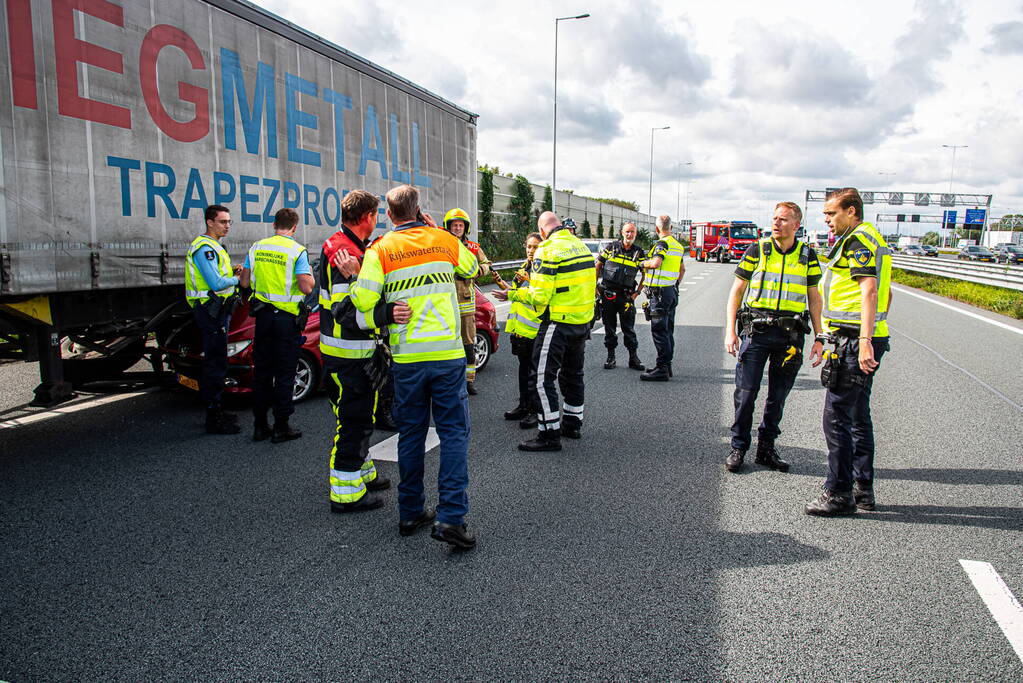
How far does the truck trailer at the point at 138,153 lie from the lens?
481cm

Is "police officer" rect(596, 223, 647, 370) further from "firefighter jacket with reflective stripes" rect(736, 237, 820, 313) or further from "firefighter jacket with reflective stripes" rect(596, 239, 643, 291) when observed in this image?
"firefighter jacket with reflective stripes" rect(736, 237, 820, 313)

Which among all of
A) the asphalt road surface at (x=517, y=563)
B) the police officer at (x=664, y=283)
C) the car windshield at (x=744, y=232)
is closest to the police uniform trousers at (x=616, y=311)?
the police officer at (x=664, y=283)

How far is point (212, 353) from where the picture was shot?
6.10m

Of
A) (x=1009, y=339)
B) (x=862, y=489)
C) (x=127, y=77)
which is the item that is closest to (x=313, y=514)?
(x=862, y=489)

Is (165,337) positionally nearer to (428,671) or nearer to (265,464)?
(265,464)

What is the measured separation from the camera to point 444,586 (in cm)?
340

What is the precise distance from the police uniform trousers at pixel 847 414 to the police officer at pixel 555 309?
205 cm

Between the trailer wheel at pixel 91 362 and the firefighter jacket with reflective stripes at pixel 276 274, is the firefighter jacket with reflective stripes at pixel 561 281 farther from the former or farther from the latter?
the trailer wheel at pixel 91 362

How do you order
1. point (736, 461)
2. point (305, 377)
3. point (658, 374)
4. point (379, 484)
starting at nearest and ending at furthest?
point (379, 484) < point (736, 461) < point (305, 377) < point (658, 374)

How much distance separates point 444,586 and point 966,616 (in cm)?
233

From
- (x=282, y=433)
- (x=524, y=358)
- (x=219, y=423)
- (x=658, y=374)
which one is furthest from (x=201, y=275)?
(x=658, y=374)

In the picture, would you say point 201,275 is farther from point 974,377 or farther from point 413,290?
point 974,377

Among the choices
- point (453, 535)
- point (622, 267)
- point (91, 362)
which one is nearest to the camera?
point (453, 535)

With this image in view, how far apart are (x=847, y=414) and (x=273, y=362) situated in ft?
14.1
